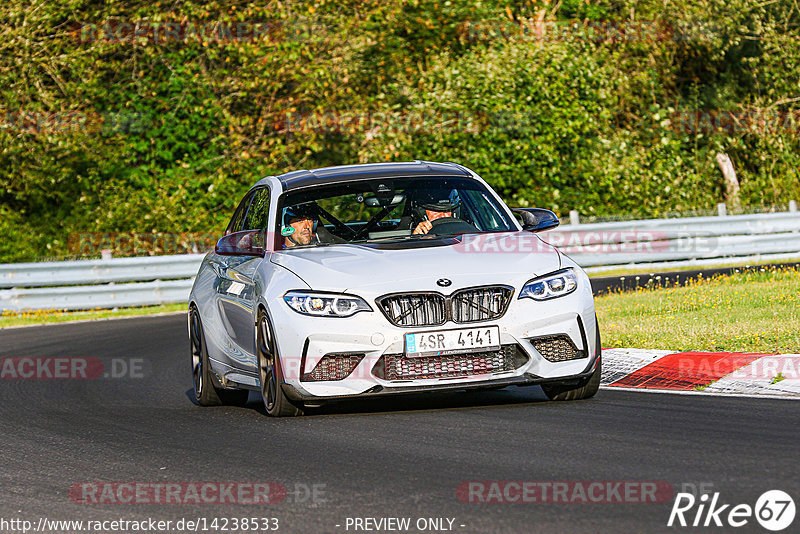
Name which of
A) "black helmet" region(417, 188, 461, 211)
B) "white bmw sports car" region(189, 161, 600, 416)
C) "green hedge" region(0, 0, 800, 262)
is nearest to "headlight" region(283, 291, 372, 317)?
"white bmw sports car" region(189, 161, 600, 416)

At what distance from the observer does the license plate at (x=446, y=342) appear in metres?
8.07

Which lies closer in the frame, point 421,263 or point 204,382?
point 421,263

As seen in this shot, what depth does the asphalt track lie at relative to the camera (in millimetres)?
5605

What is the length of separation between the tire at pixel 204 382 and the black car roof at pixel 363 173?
4.46 ft

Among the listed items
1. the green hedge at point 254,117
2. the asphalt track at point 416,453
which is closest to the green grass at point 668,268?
the green hedge at point 254,117

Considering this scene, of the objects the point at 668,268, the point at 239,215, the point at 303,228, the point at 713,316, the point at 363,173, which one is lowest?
the point at 668,268

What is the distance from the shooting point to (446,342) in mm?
8086

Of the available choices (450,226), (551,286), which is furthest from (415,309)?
(450,226)

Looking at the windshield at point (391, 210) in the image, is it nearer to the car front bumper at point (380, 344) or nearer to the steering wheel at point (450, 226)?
the steering wheel at point (450, 226)

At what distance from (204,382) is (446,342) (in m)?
2.77

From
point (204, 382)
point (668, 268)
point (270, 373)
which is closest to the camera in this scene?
point (270, 373)

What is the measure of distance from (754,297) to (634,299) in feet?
6.94

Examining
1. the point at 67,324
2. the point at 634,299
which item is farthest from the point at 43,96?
the point at 634,299

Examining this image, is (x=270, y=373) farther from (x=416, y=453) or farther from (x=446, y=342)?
(x=416, y=453)
